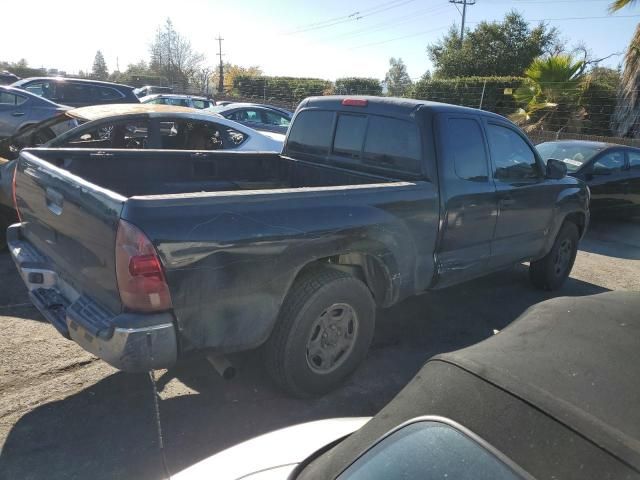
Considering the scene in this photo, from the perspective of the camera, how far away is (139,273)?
2428mm

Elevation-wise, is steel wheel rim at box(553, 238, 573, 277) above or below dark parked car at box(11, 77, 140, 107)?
below

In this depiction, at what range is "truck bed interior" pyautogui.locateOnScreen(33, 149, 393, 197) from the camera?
411cm

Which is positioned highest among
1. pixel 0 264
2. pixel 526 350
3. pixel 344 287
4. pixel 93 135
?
pixel 93 135

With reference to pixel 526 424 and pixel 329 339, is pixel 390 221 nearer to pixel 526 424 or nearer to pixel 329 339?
pixel 329 339

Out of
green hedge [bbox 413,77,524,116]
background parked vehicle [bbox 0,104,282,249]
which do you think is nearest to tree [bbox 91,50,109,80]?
green hedge [bbox 413,77,524,116]

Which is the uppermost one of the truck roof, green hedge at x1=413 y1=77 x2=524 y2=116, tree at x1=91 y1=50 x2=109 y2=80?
tree at x1=91 y1=50 x2=109 y2=80

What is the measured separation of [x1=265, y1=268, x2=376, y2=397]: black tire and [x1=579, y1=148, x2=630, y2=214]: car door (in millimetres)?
7094

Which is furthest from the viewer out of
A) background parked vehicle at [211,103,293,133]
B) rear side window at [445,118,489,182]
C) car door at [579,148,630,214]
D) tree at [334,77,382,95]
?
tree at [334,77,382,95]

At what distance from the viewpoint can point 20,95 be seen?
10781 millimetres

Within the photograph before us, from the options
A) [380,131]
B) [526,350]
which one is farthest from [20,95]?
[526,350]

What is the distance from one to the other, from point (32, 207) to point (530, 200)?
4.31 metres

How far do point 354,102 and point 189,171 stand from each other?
1.65 m

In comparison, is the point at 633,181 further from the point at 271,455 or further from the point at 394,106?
the point at 271,455

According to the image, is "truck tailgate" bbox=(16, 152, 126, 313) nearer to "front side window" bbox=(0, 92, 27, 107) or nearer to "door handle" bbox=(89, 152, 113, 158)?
"door handle" bbox=(89, 152, 113, 158)
